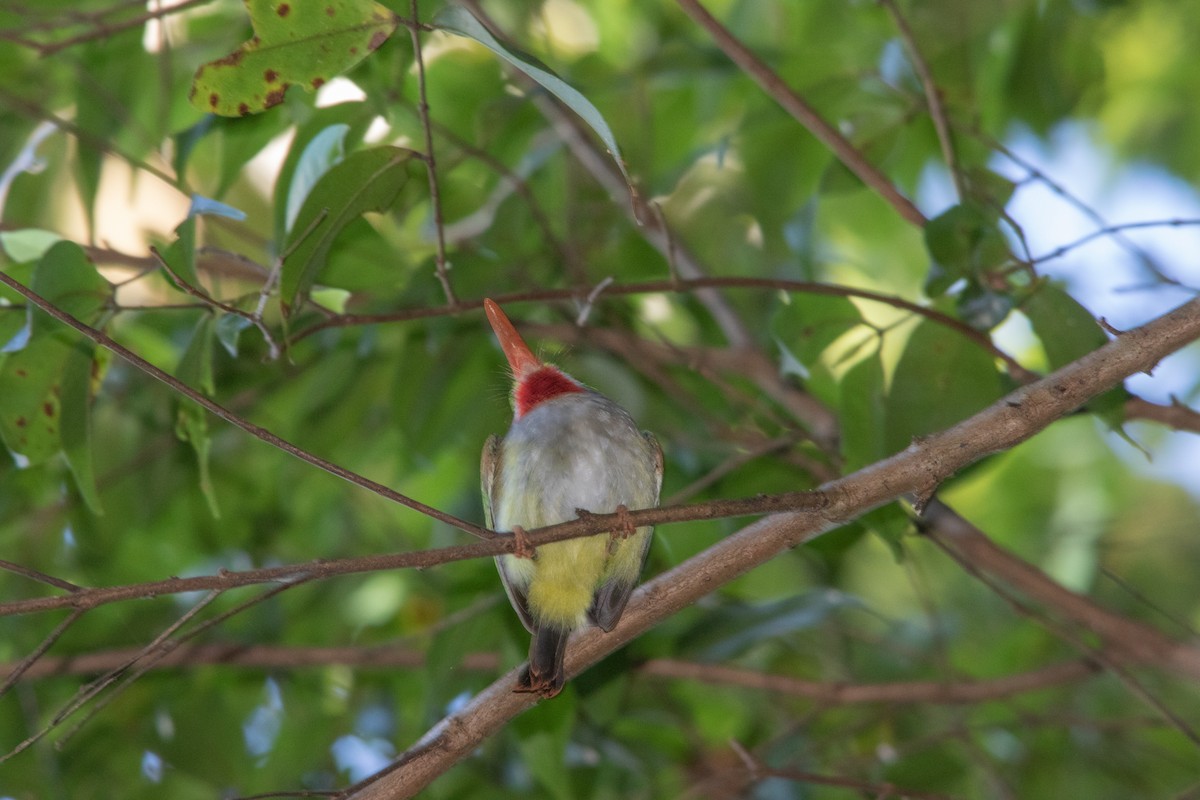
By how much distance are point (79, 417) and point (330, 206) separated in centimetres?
74

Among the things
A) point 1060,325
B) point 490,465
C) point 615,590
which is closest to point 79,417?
point 490,465

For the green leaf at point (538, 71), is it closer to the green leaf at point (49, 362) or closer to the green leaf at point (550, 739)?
the green leaf at point (49, 362)

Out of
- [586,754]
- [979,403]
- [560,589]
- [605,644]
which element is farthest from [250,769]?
[979,403]

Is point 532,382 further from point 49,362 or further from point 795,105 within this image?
point 49,362

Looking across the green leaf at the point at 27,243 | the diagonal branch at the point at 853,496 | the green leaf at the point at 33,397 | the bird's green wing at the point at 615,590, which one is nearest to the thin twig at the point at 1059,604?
the bird's green wing at the point at 615,590

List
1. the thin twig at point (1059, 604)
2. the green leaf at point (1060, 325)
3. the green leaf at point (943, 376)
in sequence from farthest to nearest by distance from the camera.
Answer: the thin twig at point (1059, 604) < the green leaf at point (943, 376) < the green leaf at point (1060, 325)

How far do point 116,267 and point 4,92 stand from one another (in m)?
0.54

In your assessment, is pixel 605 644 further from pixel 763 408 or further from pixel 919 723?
pixel 919 723

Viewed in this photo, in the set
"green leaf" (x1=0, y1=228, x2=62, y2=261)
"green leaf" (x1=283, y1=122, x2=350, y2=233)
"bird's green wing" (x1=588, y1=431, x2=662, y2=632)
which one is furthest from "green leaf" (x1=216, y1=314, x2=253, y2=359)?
"bird's green wing" (x1=588, y1=431, x2=662, y2=632)

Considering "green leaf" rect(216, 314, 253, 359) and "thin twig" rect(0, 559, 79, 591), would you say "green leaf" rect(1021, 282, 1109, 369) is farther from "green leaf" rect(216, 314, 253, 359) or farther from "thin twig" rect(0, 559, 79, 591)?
"thin twig" rect(0, 559, 79, 591)

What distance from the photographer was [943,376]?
2.74 meters

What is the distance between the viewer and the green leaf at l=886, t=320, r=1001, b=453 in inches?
107

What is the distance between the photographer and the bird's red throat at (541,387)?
3192 mm

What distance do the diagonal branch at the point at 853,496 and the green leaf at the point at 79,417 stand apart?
90 centimetres
